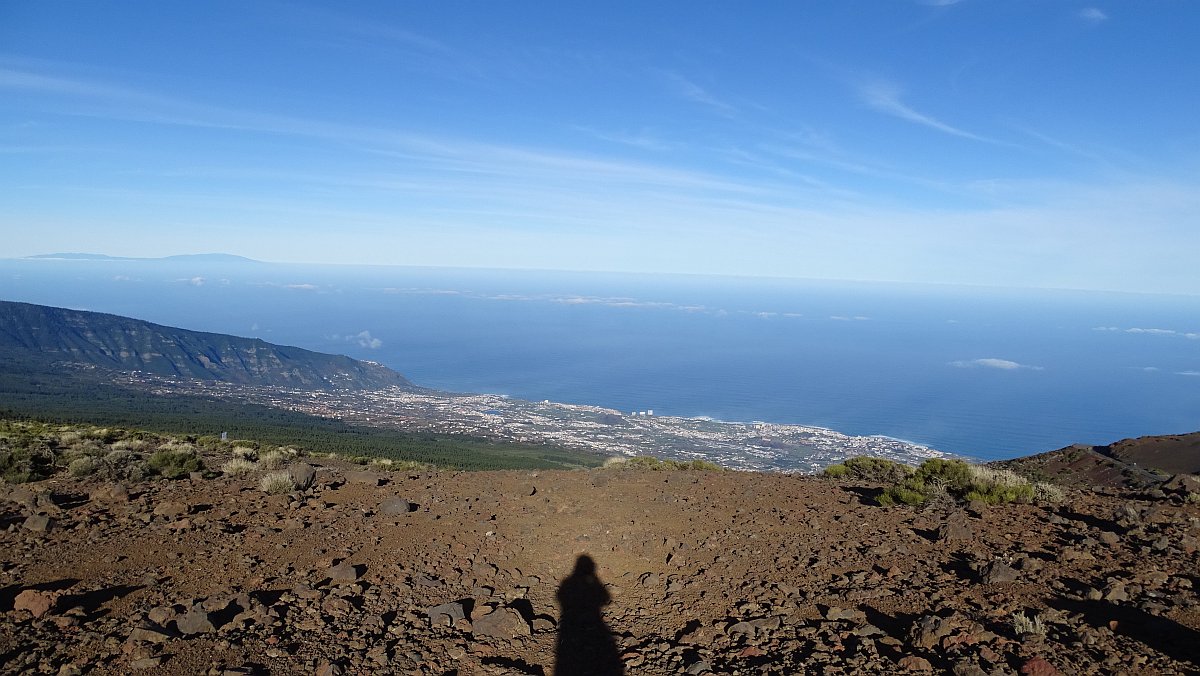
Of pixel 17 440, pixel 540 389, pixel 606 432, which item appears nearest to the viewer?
pixel 17 440

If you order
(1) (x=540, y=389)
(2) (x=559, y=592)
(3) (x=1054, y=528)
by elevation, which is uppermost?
(3) (x=1054, y=528)

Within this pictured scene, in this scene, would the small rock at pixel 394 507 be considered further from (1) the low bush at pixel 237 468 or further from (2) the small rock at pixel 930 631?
(2) the small rock at pixel 930 631

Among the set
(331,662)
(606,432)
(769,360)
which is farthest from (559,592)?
(769,360)

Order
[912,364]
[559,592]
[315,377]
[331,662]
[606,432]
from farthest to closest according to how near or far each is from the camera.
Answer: [912,364] < [315,377] < [606,432] < [559,592] < [331,662]

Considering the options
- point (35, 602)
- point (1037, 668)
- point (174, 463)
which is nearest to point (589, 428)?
point (174, 463)

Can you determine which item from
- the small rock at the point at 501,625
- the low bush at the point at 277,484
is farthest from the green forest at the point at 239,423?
the small rock at the point at 501,625

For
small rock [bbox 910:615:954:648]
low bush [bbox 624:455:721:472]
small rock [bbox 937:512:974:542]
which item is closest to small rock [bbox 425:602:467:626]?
small rock [bbox 910:615:954:648]

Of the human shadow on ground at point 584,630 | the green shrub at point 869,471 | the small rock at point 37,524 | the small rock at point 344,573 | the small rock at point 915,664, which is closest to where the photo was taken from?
the small rock at point 915,664

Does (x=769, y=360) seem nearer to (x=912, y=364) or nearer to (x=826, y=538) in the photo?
(x=912, y=364)
